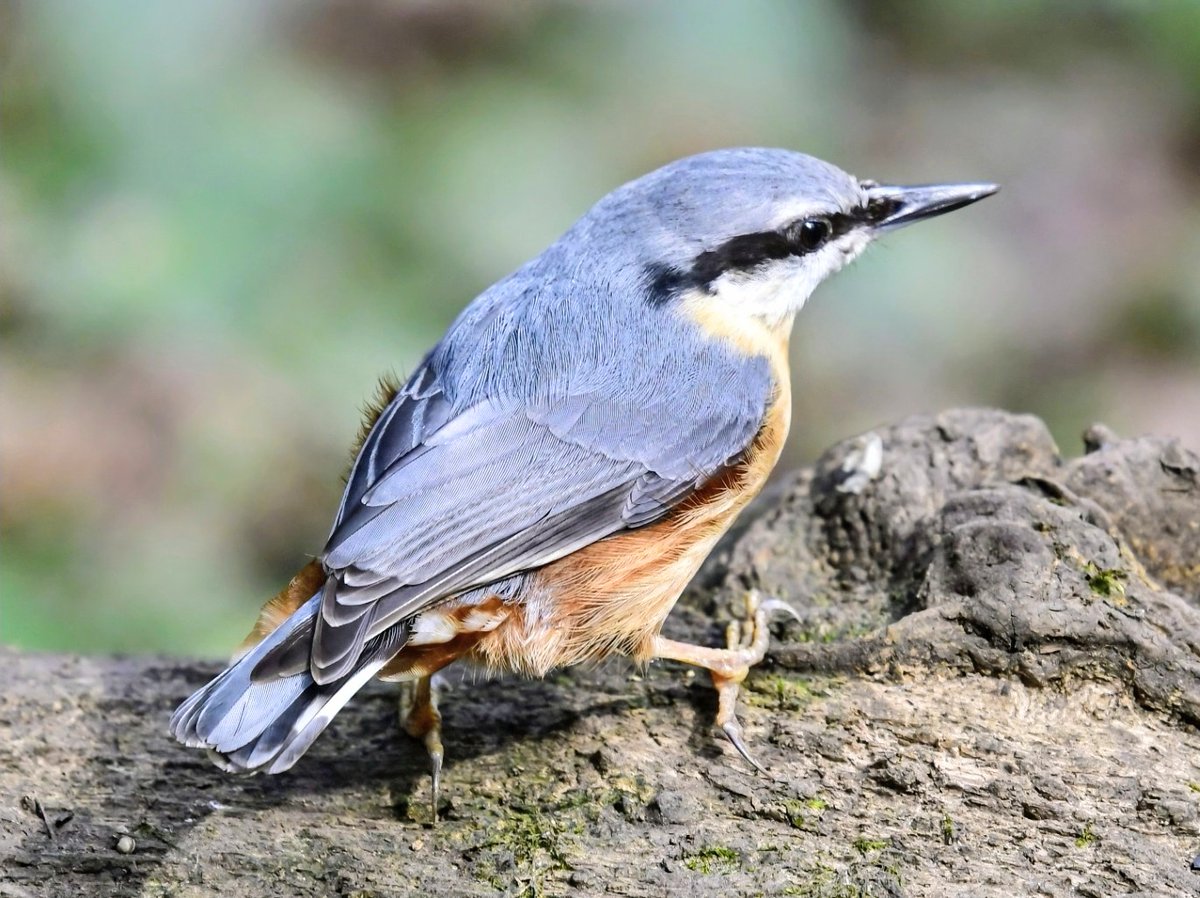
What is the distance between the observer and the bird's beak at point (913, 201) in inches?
144

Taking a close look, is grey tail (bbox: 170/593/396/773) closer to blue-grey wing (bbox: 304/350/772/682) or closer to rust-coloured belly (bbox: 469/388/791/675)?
blue-grey wing (bbox: 304/350/772/682)

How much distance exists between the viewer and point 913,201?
3.69 m

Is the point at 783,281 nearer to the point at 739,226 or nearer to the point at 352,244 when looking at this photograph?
the point at 739,226

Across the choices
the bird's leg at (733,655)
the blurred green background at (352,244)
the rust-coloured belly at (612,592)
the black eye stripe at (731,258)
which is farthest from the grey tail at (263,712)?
the blurred green background at (352,244)

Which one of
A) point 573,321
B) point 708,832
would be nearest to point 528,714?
point 708,832

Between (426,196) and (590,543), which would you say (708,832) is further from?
(426,196)

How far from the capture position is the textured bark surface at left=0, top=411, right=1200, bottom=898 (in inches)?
104

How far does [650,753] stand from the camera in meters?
3.03

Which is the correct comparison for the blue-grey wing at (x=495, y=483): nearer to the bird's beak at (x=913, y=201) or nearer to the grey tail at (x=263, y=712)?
the grey tail at (x=263, y=712)

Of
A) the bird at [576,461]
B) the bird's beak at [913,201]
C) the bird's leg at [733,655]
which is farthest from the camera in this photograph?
the bird's beak at [913,201]

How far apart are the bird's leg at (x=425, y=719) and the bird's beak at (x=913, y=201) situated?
5.98ft

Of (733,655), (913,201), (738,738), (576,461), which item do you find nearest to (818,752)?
(738,738)

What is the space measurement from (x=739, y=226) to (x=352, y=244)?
100 inches

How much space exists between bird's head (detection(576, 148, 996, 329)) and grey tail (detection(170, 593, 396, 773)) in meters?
1.37
